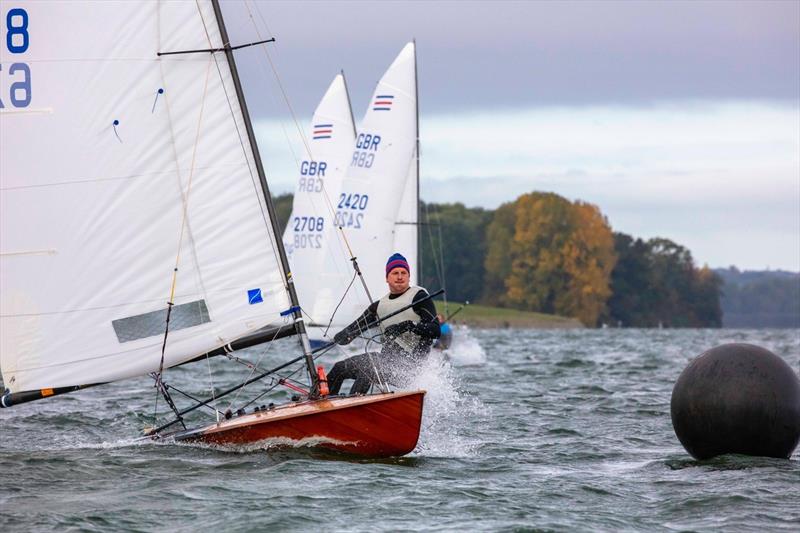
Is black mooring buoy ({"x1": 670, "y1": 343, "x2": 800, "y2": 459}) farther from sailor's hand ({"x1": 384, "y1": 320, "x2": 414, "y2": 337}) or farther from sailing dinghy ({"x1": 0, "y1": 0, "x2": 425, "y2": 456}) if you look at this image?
sailing dinghy ({"x1": 0, "y1": 0, "x2": 425, "y2": 456})

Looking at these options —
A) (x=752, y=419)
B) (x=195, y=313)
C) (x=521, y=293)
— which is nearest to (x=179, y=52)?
(x=195, y=313)

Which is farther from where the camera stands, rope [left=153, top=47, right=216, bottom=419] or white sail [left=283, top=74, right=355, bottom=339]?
white sail [left=283, top=74, right=355, bottom=339]

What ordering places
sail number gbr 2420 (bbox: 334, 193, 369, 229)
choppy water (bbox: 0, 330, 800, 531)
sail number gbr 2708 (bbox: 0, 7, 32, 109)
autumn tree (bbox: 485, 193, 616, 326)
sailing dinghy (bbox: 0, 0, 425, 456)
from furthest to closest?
1. autumn tree (bbox: 485, 193, 616, 326)
2. sail number gbr 2420 (bbox: 334, 193, 369, 229)
3. sailing dinghy (bbox: 0, 0, 425, 456)
4. sail number gbr 2708 (bbox: 0, 7, 32, 109)
5. choppy water (bbox: 0, 330, 800, 531)

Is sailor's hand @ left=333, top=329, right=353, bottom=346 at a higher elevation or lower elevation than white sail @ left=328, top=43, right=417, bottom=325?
lower

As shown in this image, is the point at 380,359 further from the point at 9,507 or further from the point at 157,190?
the point at 9,507

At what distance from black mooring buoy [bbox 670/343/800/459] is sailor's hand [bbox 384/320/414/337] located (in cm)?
226

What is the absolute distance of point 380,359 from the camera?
11203 millimetres

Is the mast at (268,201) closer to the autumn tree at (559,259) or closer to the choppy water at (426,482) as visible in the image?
the choppy water at (426,482)

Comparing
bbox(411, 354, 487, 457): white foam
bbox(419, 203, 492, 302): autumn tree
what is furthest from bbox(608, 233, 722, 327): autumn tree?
bbox(411, 354, 487, 457): white foam

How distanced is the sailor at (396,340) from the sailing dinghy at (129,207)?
360 millimetres

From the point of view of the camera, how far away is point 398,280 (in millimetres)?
11477

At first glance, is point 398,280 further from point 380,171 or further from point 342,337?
point 380,171

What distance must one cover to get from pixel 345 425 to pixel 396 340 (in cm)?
122

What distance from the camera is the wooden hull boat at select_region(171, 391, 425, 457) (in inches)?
401
